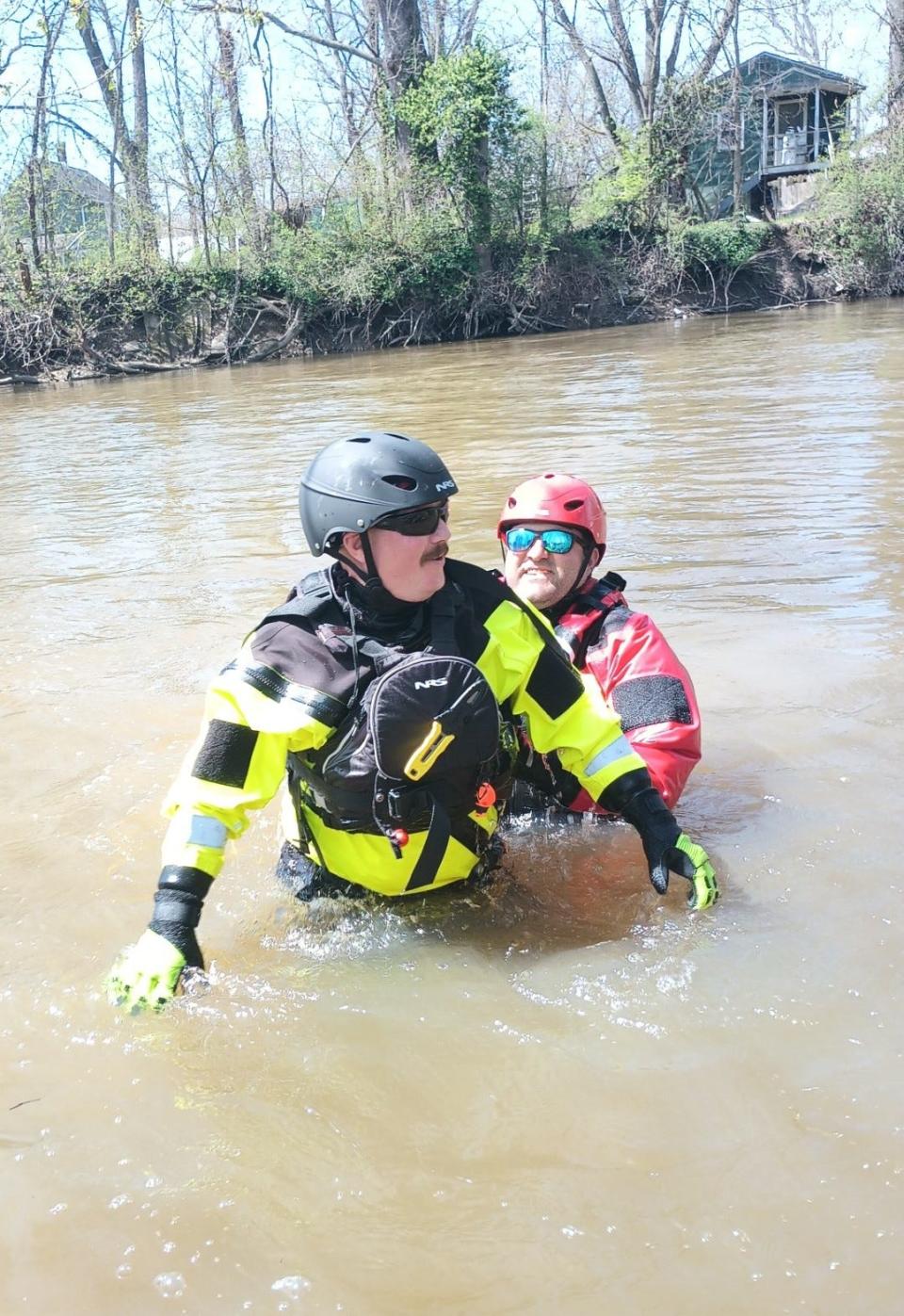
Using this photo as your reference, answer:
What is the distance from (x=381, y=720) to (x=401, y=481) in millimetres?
623

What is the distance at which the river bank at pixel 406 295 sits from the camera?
28484 mm

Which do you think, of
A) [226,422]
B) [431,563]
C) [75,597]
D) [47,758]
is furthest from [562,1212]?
[226,422]

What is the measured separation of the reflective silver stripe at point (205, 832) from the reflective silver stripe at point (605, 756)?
1.09 metres

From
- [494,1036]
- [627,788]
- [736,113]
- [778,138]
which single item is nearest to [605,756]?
[627,788]

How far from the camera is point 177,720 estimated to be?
5668mm

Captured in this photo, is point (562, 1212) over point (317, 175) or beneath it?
beneath

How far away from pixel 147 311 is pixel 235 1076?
2882 cm

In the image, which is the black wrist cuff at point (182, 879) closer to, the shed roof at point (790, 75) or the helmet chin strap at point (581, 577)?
the helmet chin strap at point (581, 577)

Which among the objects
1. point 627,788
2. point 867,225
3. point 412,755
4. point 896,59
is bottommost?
point 627,788

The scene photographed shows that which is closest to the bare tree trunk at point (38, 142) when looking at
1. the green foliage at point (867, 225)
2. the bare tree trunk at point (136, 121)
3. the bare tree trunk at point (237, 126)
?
the bare tree trunk at point (136, 121)

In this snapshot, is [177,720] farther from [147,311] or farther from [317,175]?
[317,175]

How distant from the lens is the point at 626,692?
4199 mm

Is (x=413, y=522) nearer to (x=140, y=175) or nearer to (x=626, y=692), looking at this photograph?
(x=626, y=692)

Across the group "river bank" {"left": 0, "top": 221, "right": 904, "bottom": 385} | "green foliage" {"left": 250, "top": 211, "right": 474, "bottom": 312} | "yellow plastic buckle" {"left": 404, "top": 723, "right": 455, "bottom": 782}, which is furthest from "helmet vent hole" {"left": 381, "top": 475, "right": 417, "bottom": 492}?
"green foliage" {"left": 250, "top": 211, "right": 474, "bottom": 312}
